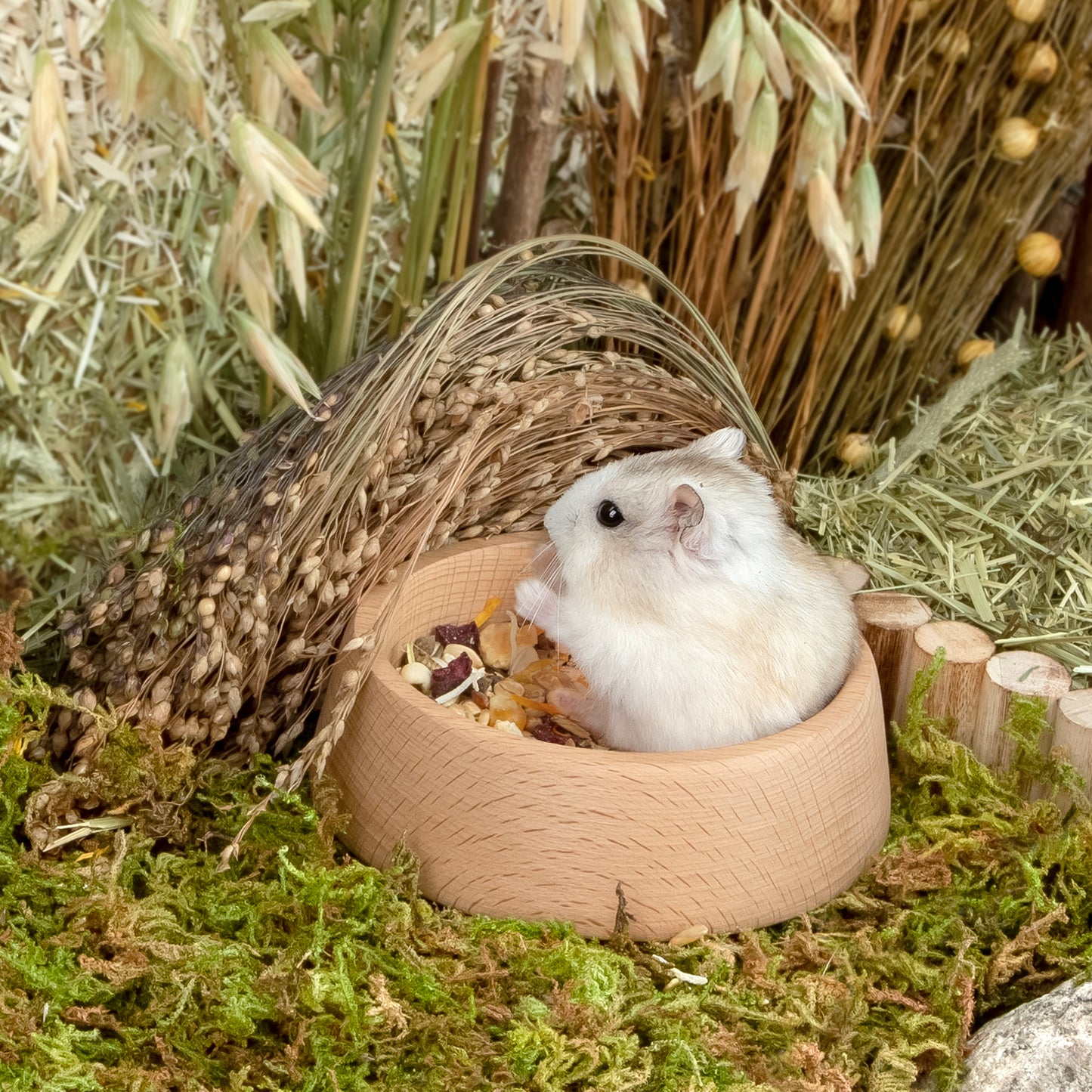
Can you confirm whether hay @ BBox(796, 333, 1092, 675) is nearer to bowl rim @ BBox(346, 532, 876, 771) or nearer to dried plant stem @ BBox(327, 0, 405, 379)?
bowl rim @ BBox(346, 532, 876, 771)

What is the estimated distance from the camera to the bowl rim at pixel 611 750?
5.69 ft

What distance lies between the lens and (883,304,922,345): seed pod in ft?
9.32

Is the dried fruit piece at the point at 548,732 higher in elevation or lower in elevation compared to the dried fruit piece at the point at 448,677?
lower

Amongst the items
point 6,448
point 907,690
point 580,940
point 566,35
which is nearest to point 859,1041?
point 580,940

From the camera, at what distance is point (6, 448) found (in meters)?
2.70

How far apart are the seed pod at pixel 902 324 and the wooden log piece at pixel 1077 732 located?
3.41 ft

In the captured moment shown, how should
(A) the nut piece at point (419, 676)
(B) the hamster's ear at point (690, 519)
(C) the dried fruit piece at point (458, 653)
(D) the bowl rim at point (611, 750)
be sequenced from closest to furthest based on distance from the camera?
(D) the bowl rim at point (611, 750) → (B) the hamster's ear at point (690, 519) → (A) the nut piece at point (419, 676) → (C) the dried fruit piece at point (458, 653)

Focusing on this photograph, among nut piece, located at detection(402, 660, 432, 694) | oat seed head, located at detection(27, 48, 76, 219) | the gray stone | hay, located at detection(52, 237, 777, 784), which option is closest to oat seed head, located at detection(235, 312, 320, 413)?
hay, located at detection(52, 237, 777, 784)

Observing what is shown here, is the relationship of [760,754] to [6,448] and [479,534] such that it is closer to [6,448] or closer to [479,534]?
[479,534]

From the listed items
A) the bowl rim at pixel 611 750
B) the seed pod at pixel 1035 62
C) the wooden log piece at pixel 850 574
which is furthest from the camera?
the seed pod at pixel 1035 62

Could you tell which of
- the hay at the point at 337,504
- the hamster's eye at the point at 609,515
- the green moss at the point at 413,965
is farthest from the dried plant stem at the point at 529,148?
the green moss at the point at 413,965

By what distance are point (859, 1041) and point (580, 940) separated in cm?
39

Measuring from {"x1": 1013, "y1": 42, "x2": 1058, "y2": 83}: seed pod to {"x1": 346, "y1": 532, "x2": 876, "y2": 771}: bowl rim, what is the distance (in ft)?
4.39

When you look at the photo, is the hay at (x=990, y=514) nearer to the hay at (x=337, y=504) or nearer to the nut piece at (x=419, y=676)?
the hay at (x=337, y=504)
